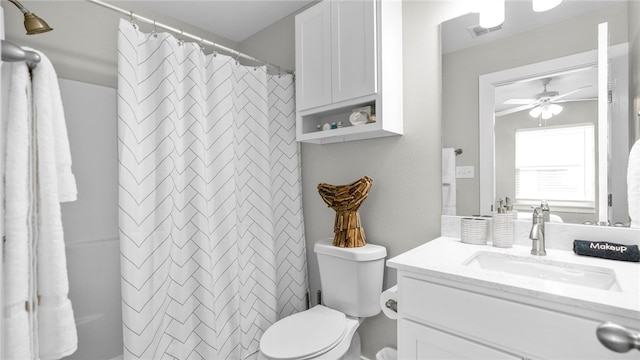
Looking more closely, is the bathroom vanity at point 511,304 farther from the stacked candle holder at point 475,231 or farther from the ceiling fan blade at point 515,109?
the ceiling fan blade at point 515,109

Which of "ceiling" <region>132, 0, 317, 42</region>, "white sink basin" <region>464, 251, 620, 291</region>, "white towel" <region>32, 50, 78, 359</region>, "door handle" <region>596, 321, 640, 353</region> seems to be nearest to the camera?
"door handle" <region>596, 321, 640, 353</region>

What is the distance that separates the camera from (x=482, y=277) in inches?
35.4

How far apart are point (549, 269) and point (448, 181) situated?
56cm

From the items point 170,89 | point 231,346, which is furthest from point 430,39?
point 231,346

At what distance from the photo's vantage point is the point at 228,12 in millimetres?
2189

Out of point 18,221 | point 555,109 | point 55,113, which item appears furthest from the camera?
point 555,109

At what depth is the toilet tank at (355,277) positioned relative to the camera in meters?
1.61

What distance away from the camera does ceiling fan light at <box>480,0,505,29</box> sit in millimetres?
1356

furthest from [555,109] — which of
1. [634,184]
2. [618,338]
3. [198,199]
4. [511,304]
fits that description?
[198,199]

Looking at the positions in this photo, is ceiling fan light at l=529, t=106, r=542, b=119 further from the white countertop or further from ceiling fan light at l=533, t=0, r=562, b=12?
the white countertop

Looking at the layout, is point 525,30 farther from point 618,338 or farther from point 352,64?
point 618,338

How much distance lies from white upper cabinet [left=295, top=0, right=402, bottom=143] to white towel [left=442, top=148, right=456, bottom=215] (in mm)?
293

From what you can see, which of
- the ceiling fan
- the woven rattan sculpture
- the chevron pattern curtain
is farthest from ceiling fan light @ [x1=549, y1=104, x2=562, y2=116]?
the chevron pattern curtain

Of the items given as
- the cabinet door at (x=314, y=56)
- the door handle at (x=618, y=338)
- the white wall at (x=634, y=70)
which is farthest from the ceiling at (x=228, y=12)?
the door handle at (x=618, y=338)
